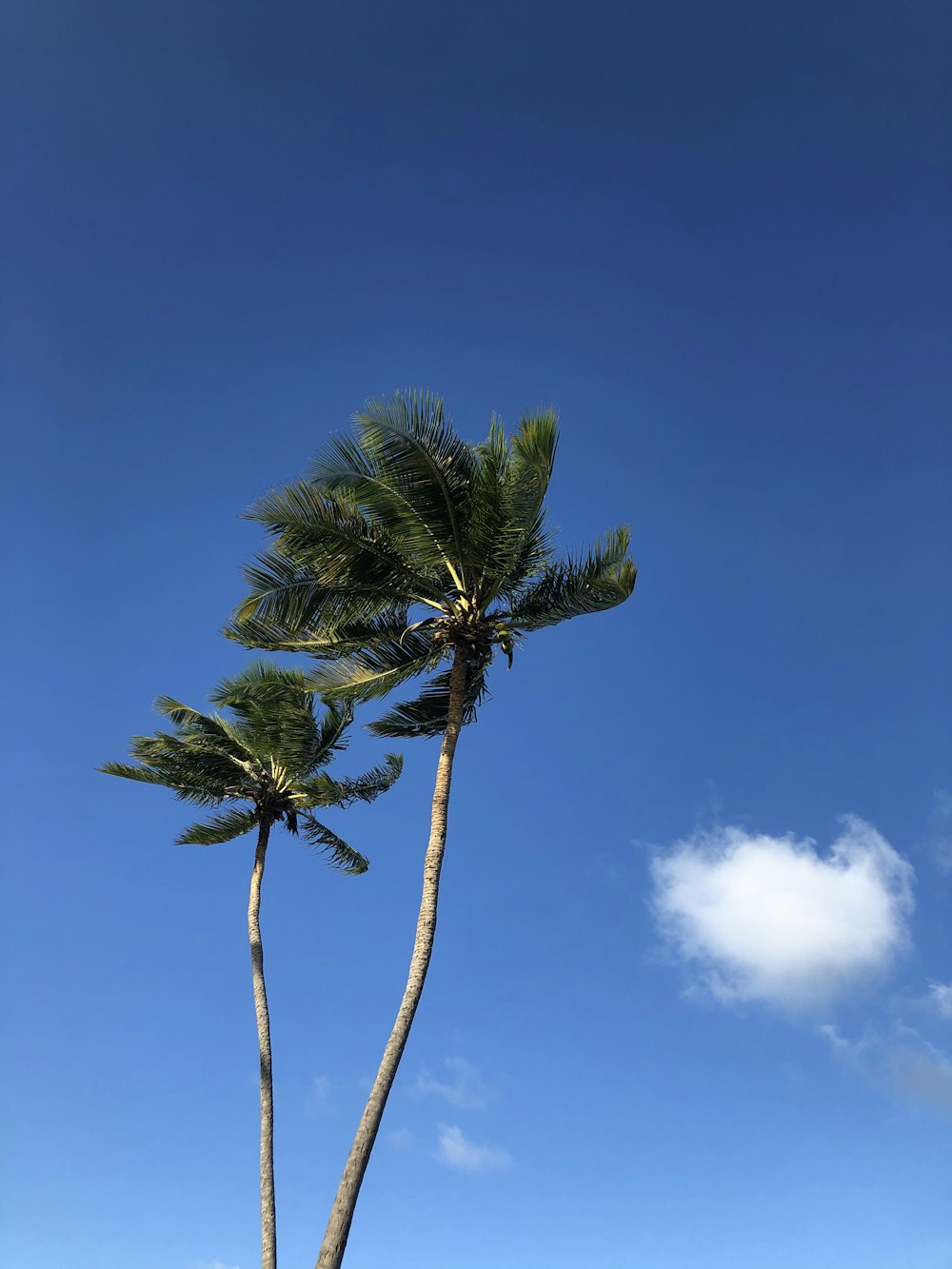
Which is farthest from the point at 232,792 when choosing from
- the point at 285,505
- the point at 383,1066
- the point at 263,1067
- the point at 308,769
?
the point at 383,1066

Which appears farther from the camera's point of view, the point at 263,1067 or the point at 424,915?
the point at 263,1067

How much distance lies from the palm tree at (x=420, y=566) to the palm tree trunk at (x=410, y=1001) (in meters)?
0.04

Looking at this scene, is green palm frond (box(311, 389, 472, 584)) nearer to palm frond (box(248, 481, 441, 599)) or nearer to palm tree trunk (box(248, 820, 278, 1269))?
palm frond (box(248, 481, 441, 599))

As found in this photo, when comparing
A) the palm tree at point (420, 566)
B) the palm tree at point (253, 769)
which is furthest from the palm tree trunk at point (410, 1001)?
the palm tree at point (253, 769)

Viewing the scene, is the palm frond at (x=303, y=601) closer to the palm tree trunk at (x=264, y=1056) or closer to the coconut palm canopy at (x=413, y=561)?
the coconut palm canopy at (x=413, y=561)

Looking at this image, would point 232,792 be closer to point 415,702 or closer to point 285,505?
point 415,702

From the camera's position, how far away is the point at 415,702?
745 inches

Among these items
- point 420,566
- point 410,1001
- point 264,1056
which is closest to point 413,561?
point 420,566

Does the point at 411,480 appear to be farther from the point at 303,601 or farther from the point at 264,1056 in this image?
the point at 264,1056

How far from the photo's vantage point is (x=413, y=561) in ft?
56.4

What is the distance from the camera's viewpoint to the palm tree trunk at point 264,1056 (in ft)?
68.7

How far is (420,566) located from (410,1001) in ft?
21.9

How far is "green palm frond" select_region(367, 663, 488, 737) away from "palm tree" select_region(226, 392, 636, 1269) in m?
0.58

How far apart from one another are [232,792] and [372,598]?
9.27m
